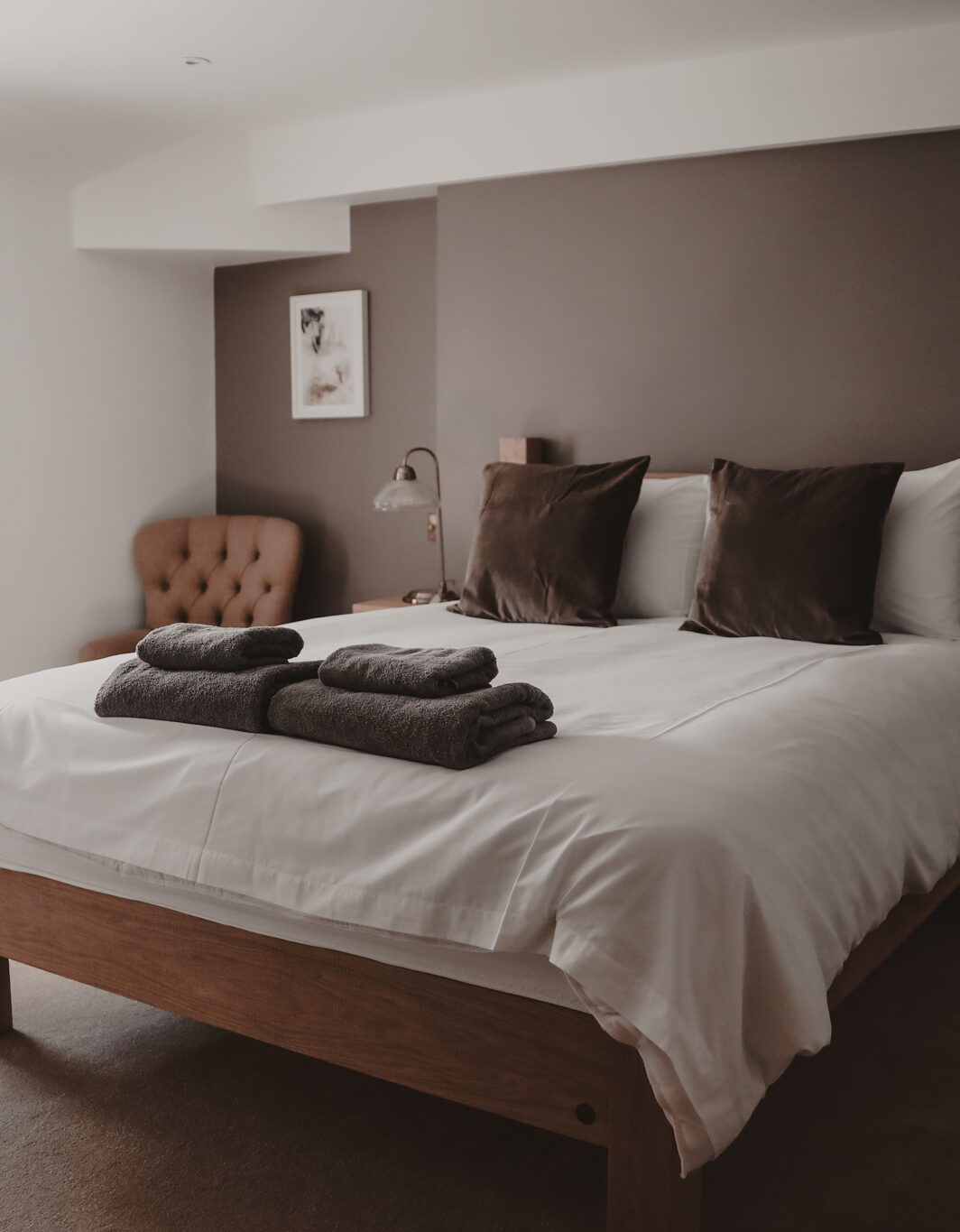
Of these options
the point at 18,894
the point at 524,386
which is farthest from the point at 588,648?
the point at 524,386

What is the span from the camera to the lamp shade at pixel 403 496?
12.1 ft

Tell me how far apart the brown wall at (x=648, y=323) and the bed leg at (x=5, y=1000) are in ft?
7.54

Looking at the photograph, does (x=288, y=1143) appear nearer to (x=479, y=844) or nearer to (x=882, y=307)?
(x=479, y=844)

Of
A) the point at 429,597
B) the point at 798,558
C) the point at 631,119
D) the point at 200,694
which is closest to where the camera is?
the point at 200,694

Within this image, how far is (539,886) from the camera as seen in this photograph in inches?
55.9

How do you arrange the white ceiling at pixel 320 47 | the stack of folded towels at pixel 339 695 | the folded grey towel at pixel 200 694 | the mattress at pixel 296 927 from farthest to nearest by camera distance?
the white ceiling at pixel 320 47, the folded grey towel at pixel 200 694, the stack of folded towels at pixel 339 695, the mattress at pixel 296 927

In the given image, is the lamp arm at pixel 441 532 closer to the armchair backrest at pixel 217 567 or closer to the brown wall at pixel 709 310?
the brown wall at pixel 709 310

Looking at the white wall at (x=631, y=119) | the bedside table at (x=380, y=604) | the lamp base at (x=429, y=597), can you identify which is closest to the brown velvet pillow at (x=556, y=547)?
the lamp base at (x=429, y=597)

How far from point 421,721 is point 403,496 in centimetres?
216

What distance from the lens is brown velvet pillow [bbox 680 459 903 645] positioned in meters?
2.76

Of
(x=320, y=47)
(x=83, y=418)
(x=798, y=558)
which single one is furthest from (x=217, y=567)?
(x=798, y=558)

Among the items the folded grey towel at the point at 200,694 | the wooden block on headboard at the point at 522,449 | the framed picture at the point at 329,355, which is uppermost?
the framed picture at the point at 329,355

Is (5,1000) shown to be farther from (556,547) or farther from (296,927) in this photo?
(556,547)

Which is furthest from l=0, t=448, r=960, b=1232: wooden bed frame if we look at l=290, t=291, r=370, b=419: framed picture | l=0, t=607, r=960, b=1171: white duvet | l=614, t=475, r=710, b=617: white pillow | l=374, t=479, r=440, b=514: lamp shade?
l=290, t=291, r=370, b=419: framed picture
